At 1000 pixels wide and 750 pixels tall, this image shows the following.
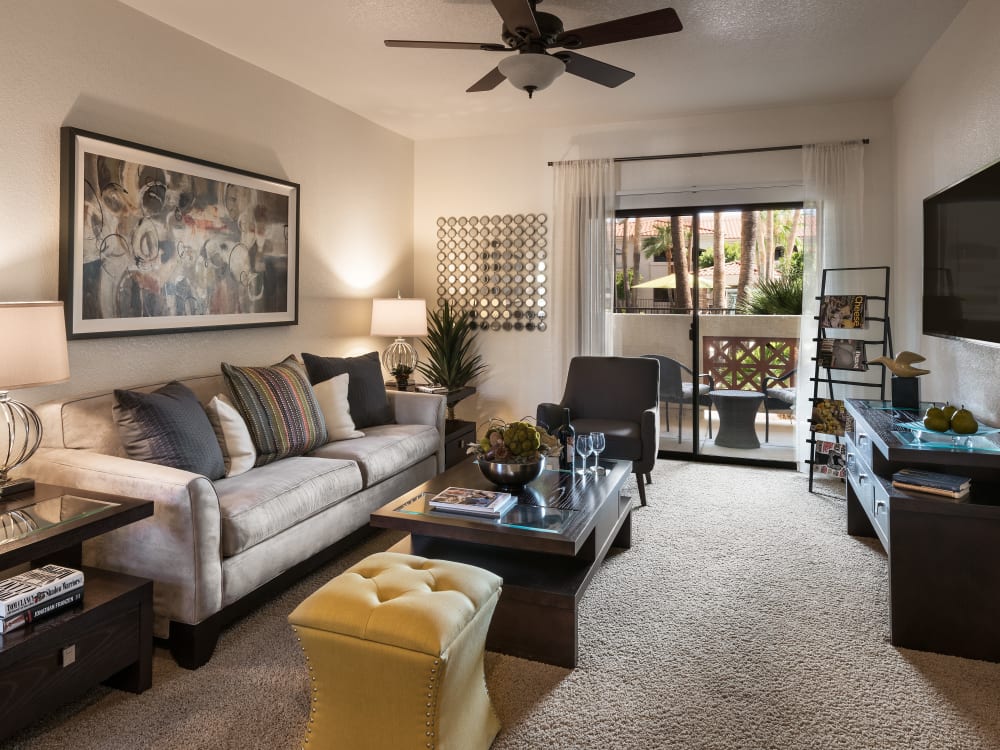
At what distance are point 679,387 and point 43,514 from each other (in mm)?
4478

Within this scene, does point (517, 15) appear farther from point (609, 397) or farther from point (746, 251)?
point (746, 251)

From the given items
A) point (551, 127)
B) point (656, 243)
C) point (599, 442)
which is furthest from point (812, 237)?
point (599, 442)

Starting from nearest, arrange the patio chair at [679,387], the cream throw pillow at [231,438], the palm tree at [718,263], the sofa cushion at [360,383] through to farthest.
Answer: the cream throw pillow at [231,438] < the sofa cushion at [360,383] < the palm tree at [718,263] < the patio chair at [679,387]

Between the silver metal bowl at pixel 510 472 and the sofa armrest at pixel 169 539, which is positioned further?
the silver metal bowl at pixel 510 472

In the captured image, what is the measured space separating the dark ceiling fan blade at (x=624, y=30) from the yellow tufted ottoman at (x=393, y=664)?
7.40ft

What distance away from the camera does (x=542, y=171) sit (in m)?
5.59

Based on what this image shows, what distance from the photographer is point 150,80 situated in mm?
3328

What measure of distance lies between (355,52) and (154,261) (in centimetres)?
164

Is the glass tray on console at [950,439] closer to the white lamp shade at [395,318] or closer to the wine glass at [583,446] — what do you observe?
the wine glass at [583,446]

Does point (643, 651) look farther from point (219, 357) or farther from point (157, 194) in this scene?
point (157, 194)

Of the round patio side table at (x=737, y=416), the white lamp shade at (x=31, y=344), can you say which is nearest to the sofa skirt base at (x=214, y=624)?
the white lamp shade at (x=31, y=344)

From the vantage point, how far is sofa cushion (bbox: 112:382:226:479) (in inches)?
106

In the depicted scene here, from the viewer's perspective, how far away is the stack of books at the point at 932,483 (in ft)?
8.00

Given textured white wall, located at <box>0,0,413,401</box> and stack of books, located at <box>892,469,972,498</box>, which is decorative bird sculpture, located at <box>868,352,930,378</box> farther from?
textured white wall, located at <box>0,0,413,401</box>
